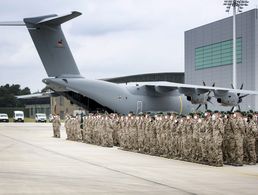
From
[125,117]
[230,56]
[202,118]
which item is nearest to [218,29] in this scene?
[230,56]

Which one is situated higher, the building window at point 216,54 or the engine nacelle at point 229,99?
the building window at point 216,54

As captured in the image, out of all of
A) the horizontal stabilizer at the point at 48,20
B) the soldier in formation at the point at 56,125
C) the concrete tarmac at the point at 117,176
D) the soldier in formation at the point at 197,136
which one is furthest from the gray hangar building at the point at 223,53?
the concrete tarmac at the point at 117,176

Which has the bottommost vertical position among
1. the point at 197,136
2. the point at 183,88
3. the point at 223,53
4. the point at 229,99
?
the point at 197,136

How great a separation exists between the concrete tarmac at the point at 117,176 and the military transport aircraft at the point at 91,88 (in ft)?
34.2

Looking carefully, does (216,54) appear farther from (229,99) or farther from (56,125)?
(56,125)

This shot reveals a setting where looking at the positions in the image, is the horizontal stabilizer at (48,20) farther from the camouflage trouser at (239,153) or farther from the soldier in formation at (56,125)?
the camouflage trouser at (239,153)

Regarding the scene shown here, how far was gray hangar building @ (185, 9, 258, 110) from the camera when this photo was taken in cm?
5253

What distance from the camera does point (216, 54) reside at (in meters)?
59.1

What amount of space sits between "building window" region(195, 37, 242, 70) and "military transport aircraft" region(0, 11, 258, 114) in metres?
28.2

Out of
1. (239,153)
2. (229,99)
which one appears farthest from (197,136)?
(229,99)

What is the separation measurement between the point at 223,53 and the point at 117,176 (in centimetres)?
4850

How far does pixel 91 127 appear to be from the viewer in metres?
22.7

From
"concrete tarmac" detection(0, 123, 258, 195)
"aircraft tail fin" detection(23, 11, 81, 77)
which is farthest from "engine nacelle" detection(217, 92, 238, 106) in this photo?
"concrete tarmac" detection(0, 123, 258, 195)

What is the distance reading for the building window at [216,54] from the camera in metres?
55.4
